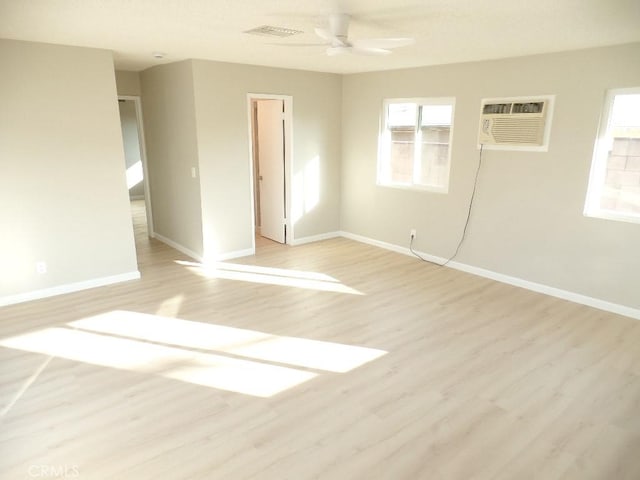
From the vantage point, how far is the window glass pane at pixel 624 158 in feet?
12.7

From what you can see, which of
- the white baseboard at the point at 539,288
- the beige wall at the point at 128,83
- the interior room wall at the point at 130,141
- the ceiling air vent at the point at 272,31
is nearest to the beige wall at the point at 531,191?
the white baseboard at the point at 539,288

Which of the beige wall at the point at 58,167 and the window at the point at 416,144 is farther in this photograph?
the window at the point at 416,144

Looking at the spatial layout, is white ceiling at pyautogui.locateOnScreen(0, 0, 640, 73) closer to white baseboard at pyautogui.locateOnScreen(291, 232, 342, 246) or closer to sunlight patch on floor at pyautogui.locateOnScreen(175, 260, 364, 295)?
sunlight patch on floor at pyautogui.locateOnScreen(175, 260, 364, 295)

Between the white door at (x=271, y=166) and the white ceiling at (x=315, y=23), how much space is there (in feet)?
5.70

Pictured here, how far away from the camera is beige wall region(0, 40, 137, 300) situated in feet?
12.9

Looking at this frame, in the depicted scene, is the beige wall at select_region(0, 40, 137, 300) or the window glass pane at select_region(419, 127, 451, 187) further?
the window glass pane at select_region(419, 127, 451, 187)

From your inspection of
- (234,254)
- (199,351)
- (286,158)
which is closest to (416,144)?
(286,158)

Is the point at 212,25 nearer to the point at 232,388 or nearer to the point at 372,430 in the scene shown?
the point at 232,388

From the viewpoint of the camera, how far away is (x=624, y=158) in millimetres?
3979

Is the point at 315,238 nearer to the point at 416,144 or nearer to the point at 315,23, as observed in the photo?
the point at 416,144

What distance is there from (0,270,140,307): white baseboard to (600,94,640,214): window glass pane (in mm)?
5198

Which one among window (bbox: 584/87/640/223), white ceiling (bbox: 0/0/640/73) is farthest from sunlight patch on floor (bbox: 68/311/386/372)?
window (bbox: 584/87/640/223)

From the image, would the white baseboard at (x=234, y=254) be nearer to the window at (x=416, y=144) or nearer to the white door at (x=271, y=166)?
the white door at (x=271, y=166)

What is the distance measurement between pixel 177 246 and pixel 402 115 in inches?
147
